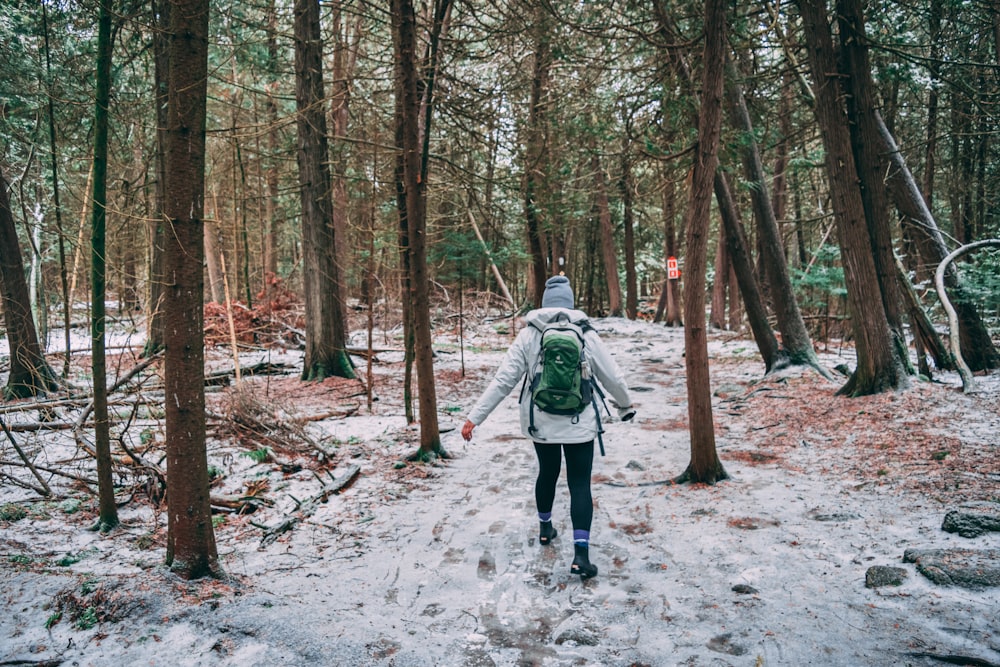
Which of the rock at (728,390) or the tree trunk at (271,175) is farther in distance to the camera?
the tree trunk at (271,175)

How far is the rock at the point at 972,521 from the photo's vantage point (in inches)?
156

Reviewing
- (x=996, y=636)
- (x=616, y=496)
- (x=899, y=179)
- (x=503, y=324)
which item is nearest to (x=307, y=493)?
(x=616, y=496)

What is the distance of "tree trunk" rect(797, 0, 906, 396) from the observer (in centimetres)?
830

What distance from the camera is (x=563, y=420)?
4324 millimetres

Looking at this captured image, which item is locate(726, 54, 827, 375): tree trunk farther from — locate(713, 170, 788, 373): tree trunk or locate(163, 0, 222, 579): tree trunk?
locate(163, 0, 222, 579): tree trunk

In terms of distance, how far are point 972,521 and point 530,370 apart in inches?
126

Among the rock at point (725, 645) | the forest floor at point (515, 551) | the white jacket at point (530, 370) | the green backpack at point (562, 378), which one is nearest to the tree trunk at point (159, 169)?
the forest floor at point (515, 551)

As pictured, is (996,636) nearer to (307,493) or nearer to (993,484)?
(993,484)

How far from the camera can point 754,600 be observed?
3666 millimetres

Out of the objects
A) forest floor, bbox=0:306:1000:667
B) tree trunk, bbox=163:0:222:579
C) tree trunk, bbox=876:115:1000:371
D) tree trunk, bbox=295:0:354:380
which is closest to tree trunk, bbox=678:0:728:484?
forest floor, bbox=0:306:1000:667

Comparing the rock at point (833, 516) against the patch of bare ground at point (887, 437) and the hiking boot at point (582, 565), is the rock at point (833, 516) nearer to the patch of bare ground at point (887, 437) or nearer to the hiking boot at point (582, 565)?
the patch of bare ground at point (887, 437)

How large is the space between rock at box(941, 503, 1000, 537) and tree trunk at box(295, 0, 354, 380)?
9487 millimetres

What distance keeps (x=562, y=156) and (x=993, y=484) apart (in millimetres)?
10038

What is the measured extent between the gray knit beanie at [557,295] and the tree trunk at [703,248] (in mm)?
1606
